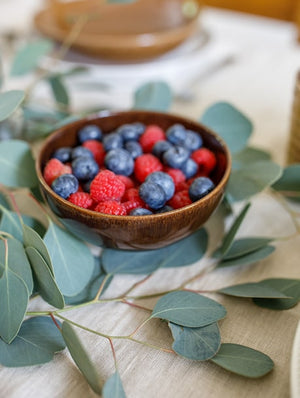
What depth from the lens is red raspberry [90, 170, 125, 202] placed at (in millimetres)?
542

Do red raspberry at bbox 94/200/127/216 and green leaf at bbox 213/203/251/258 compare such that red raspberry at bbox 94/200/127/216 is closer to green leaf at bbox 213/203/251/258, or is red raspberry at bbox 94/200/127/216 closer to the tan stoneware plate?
green leaf at bbox 213/203/251/258

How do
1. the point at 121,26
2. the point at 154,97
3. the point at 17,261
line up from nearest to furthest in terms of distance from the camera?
the point at 17,261, the point at 154,97, the point at 121,26

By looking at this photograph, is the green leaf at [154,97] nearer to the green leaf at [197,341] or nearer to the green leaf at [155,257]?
the green leaf at [155,257]

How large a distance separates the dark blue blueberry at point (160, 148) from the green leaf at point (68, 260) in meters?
0.17

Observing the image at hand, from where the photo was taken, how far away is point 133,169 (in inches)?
24.4

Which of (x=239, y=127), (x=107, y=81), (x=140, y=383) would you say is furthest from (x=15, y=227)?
(x=107, y=81)

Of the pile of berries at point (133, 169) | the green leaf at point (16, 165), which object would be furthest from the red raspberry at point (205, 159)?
the green leaf at point (16, 165)

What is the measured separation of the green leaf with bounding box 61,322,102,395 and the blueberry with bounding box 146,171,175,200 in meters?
0.19

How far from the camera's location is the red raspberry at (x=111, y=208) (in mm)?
524

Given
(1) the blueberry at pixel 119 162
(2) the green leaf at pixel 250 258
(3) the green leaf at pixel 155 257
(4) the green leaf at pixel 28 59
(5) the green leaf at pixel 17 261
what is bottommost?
(3) the green leaf at pixel 155 257

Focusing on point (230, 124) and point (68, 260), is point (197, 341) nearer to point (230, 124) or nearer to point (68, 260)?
point (68, 260)

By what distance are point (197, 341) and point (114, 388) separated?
10cm

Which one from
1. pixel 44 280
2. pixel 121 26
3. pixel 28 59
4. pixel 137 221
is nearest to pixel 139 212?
pixel 137 221

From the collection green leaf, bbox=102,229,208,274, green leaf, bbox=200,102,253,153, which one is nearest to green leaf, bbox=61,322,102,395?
green leaf, bbox=102,229,208,274
